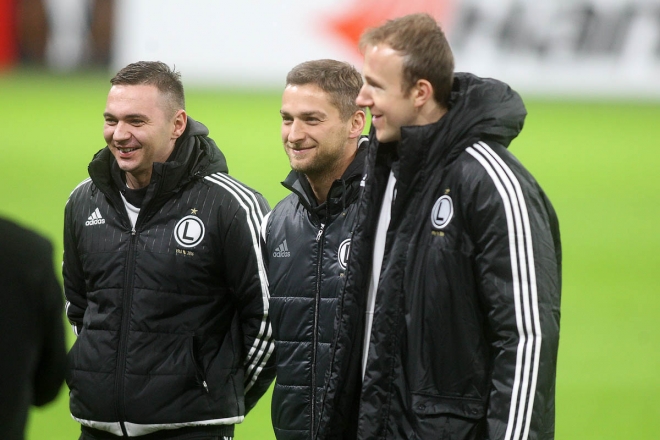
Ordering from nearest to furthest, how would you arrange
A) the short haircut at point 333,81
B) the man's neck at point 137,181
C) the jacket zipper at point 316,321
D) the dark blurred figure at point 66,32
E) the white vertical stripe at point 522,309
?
the white vertical stripe at point 522,309, the jacket zipper at point 316,321, the short haircut at point 333,81, the man's neck at point 137,181, the dark blurred figure at point 66,32

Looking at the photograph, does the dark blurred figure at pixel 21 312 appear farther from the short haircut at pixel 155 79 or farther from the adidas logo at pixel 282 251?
the short haircut at pixel 155 79

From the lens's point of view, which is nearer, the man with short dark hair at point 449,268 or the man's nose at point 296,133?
the man with short dark hair at point 449,268

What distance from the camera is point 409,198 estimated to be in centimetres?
207

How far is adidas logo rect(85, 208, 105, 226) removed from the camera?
2.84 m

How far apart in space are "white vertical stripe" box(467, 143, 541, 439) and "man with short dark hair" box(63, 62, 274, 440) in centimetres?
103

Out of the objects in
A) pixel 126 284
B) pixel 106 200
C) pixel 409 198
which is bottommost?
pixel 126 284

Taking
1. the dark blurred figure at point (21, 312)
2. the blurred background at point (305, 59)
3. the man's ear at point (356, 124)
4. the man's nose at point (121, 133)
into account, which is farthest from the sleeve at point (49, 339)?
the blurred background at point (305, 59)

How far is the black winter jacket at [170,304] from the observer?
269 centimetres

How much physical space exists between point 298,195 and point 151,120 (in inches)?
21.0

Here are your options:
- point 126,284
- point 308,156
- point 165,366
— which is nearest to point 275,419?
point 165,366

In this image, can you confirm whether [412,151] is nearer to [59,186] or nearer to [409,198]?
[409,198]

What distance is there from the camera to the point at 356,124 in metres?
2.81

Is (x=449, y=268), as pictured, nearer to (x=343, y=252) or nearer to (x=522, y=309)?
(x=522, y=309)

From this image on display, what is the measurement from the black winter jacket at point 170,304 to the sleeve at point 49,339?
0.74m
